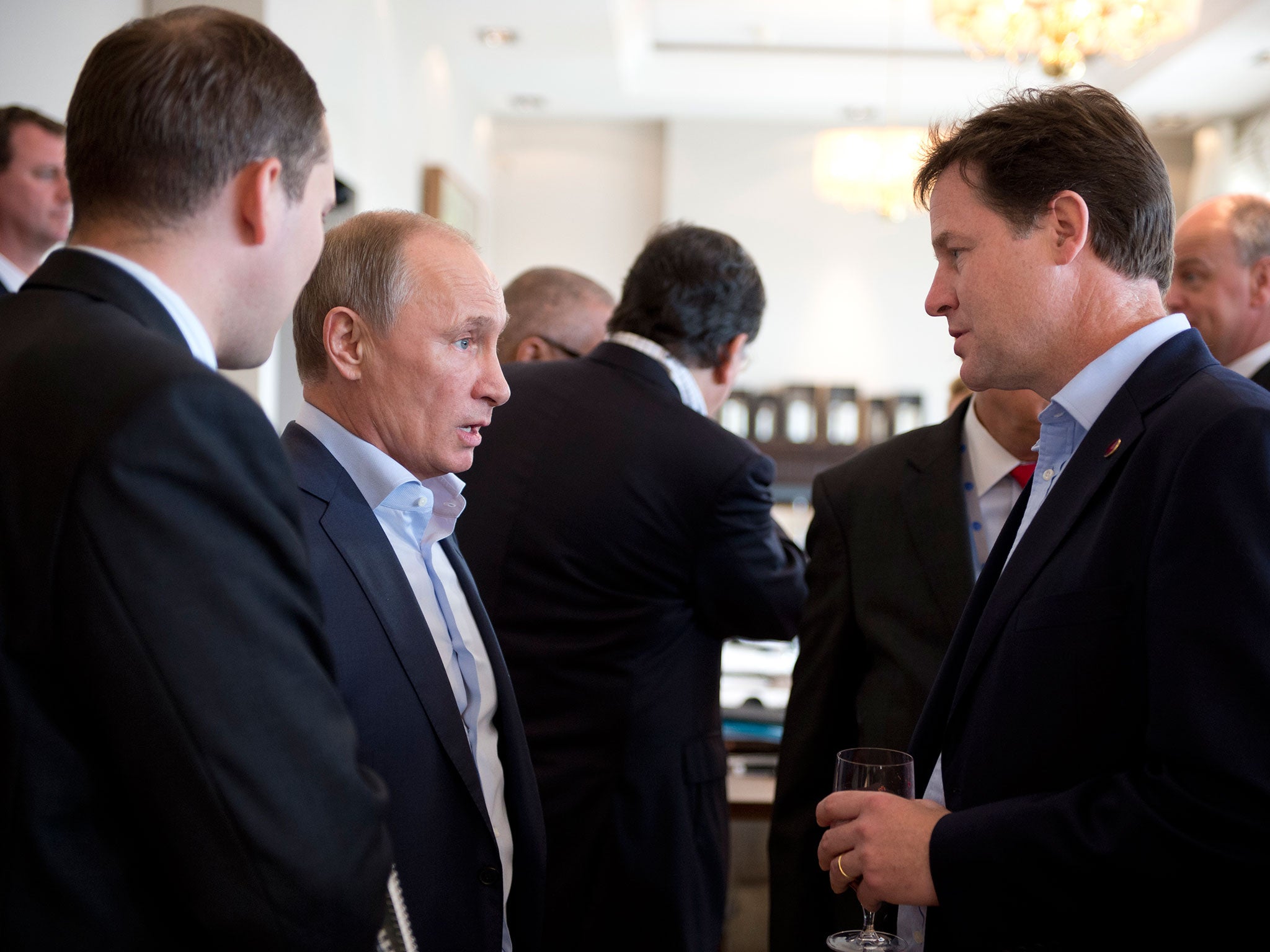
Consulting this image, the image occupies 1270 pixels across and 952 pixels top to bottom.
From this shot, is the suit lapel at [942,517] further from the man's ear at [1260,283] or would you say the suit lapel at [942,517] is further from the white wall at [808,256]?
the white wall at [808,256]

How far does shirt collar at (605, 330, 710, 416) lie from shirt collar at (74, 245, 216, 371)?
139 centimetres

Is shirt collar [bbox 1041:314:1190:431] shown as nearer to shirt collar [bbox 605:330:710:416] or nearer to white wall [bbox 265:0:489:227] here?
shirt collar [bbox 605:330:710:416]

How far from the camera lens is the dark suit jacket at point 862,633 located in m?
1.77

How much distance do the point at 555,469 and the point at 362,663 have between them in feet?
3.01

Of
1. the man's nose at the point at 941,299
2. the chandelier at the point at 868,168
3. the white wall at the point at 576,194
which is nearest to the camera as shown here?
the man's nose at the point at 941,299

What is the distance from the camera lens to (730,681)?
3771 millimetres

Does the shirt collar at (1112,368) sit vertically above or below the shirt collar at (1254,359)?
below

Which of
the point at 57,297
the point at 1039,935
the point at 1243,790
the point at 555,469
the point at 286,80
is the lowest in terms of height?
the point at 1039,935

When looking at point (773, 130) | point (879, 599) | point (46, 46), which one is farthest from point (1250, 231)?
point (773, 130)

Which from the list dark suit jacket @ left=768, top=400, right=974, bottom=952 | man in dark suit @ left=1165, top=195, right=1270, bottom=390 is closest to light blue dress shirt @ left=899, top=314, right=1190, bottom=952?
dark suit jacket @ left=768, top=400, right=974, bottom=952

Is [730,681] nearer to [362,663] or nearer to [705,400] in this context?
[705,400]

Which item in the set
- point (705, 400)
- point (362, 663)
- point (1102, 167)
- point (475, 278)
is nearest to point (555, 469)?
point (705, 400)

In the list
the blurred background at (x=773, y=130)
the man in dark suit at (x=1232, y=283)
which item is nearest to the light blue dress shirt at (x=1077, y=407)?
the man in dark suit at (x=1232, y=283)

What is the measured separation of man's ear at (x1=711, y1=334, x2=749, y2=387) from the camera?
2387 millimetres
